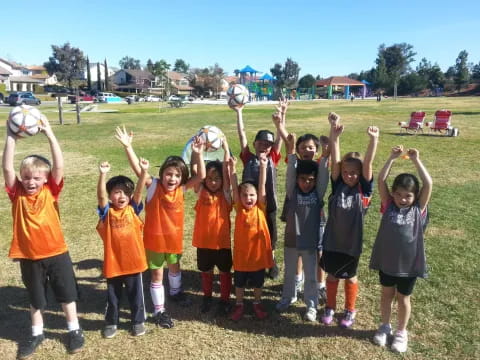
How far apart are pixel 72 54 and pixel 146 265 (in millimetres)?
94417

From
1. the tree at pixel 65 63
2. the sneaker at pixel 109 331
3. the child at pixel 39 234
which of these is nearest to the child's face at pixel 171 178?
the child at pixel 39 234

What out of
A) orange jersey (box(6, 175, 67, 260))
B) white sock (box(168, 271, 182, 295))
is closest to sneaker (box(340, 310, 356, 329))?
white sock (box(168, 271, 182, 295))

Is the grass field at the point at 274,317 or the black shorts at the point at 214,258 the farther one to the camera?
the black shorts at the point at 214,258

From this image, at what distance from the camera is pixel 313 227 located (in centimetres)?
369

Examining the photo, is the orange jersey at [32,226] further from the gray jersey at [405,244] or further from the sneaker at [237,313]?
the gray jersey at [405,244]

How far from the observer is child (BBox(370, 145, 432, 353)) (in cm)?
318

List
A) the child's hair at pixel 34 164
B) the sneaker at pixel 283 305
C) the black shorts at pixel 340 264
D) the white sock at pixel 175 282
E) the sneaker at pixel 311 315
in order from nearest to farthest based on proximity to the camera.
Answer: the child's hair at pixel 34 164 → the black shorts at pixel 340 264 → the sneaker at pixel 311 315 → the sneaker at pixel 283 305 → the white sock at pixel 175 282

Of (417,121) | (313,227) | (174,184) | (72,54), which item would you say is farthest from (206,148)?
(72,54)

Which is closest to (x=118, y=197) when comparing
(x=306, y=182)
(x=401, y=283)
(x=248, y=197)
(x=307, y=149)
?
(x=248, y=197)

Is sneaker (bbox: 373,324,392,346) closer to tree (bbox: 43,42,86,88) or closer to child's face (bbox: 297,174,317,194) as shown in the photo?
child's face (bbox: 297,174,317,194)

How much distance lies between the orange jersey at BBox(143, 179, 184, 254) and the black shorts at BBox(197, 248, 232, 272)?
288 mm

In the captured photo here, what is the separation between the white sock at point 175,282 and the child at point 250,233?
2.37ft

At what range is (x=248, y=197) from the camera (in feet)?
11.8

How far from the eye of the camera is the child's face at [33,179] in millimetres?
3133
